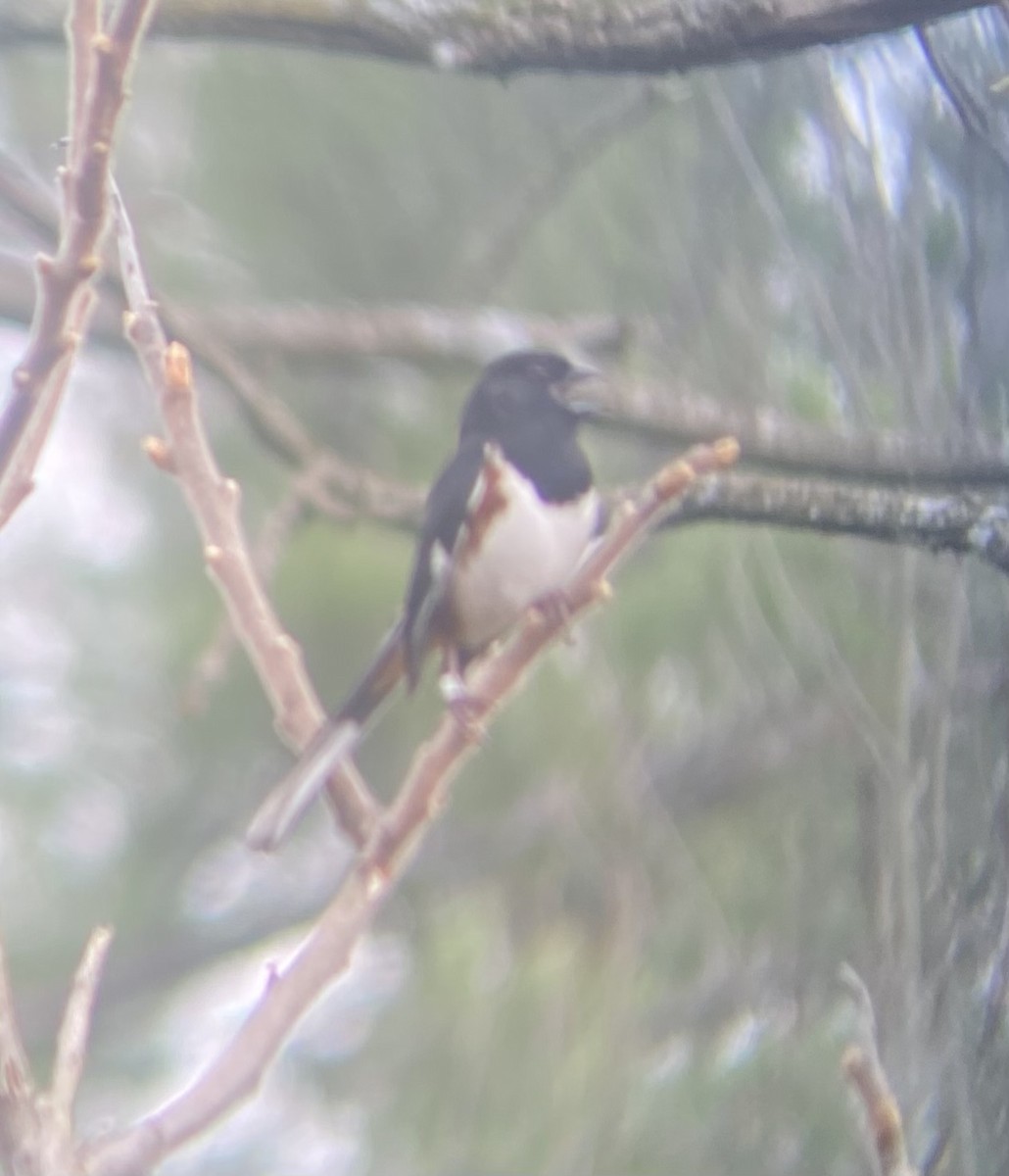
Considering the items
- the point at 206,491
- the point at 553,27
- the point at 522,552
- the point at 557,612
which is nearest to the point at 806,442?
the point at 522,552

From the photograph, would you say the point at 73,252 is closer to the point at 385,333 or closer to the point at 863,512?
the point at 863,512

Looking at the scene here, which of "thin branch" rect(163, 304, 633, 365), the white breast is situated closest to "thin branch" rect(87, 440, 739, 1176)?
the white breast

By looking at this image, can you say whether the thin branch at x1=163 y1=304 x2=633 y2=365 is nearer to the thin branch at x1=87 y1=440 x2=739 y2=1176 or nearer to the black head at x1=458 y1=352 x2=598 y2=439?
the black head at x1=458 y1=352 x2=598 y2=439

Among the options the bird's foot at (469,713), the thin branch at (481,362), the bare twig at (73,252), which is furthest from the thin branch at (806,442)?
the bare twig at (73,252)

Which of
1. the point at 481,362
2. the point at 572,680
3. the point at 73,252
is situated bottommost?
the point at 572,680

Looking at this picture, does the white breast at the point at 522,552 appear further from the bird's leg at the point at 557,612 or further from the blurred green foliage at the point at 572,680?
the bird's leg at the point at 557,612
